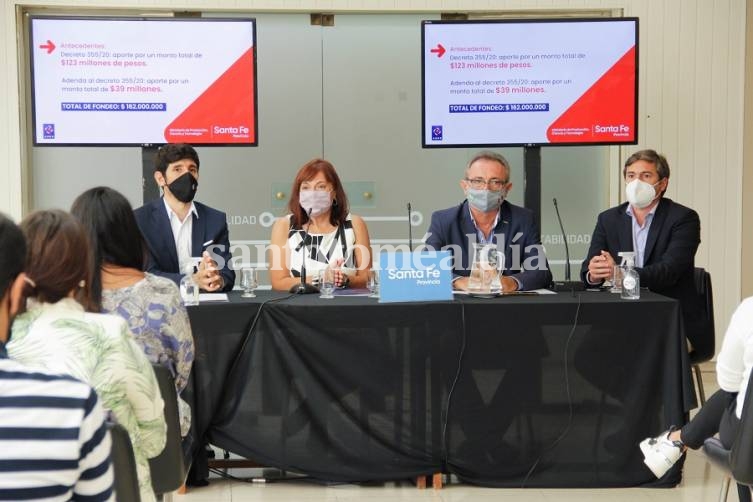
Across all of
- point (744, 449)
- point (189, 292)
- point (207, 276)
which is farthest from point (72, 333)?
point (207, 276)

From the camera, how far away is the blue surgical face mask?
13.8 feet

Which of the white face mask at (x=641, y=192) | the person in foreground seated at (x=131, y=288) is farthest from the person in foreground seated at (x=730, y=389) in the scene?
the person in foreground seated at (x=131, y=288)

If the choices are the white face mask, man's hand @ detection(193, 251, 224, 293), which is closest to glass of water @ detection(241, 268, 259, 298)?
man's hand @ detection(193, 251, 224, 293)

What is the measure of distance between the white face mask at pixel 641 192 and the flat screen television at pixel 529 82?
0.92 m

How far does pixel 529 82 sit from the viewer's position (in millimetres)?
5168

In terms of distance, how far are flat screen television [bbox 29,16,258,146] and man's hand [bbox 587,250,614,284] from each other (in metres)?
1.94

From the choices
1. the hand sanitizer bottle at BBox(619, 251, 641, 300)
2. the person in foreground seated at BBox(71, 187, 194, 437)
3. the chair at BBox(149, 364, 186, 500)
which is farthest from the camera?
the hand sanitizer bottle at BBox(619, 251, 641, 300)

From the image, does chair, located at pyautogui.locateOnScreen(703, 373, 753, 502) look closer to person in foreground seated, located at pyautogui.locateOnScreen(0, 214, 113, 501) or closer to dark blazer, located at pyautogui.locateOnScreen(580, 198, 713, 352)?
dark blazer, located at pyautogui.locateOnScreen(580, 198, 713, 352)

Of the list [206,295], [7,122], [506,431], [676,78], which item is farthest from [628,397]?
[7,122]

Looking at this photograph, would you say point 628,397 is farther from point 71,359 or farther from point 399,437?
point 71,359

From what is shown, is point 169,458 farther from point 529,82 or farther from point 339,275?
point 529,82

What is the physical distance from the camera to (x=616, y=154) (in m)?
6.01

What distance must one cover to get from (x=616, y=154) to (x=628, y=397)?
2585 millimetres

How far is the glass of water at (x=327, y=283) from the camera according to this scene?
3887 mm
